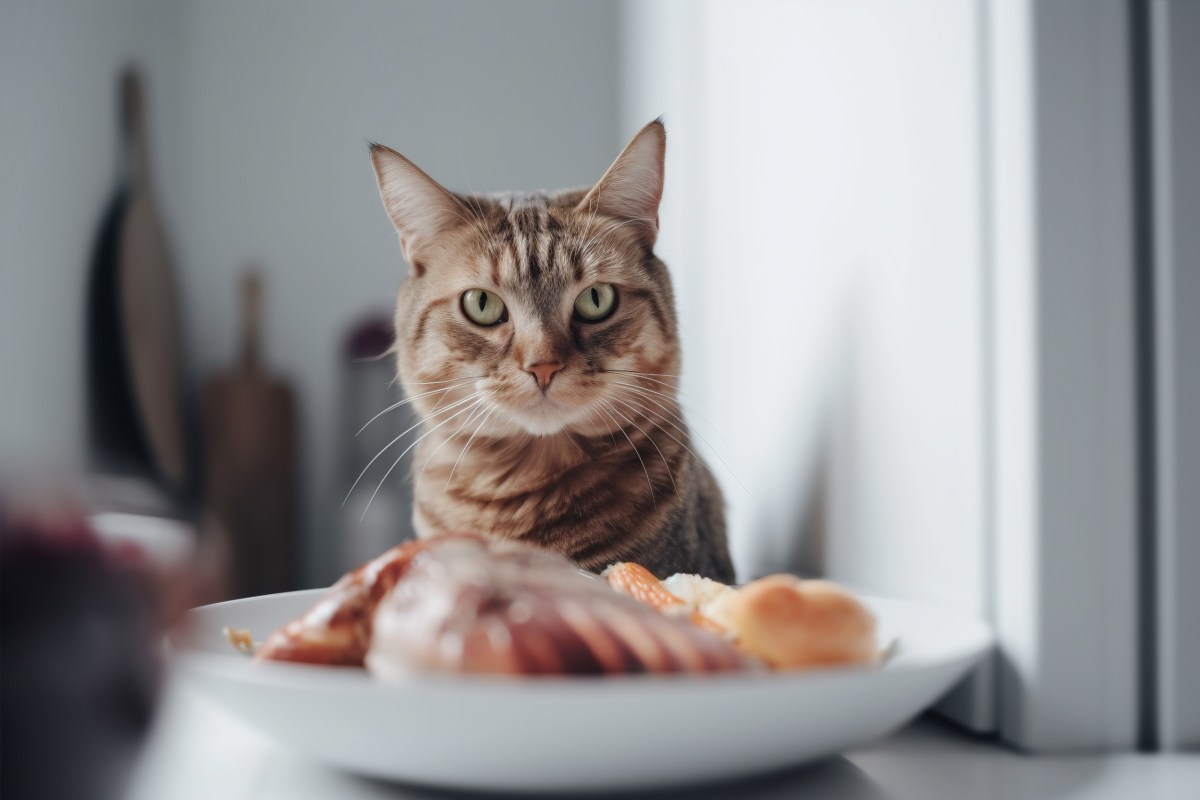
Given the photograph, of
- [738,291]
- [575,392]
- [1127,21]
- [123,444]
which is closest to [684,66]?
[738,291]

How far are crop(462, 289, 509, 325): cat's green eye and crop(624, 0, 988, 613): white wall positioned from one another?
38 cm

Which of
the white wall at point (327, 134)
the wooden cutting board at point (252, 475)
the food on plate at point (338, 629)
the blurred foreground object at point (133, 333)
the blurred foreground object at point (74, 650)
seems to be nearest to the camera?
the blurred foreground object at point (74, 650)

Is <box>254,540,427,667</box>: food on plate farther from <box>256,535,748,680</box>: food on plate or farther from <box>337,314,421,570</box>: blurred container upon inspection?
<box>337,314,421,570</box>: blurred container

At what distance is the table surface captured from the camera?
484 mm

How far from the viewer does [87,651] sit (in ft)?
1.01

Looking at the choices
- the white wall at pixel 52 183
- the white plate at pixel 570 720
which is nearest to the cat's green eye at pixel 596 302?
the white plate at pixel 570 720

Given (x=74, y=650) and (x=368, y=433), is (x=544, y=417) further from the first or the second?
(x=368, y=433)

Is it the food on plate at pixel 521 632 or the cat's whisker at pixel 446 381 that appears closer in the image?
the food on plate at pixel 521 632

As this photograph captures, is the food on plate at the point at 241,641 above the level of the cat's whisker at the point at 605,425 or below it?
below

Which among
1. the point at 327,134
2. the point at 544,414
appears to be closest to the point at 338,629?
the point at 544,414

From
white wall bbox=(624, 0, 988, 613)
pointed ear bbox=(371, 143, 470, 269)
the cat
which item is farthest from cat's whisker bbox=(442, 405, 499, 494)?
white wall bbox=(624, 0, 988, 613)

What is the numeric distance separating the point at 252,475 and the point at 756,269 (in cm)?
193

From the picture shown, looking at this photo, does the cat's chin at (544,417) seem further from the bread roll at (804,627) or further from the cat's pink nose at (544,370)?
the bread roll at (804,627)

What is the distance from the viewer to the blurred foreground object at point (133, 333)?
2.40 m
